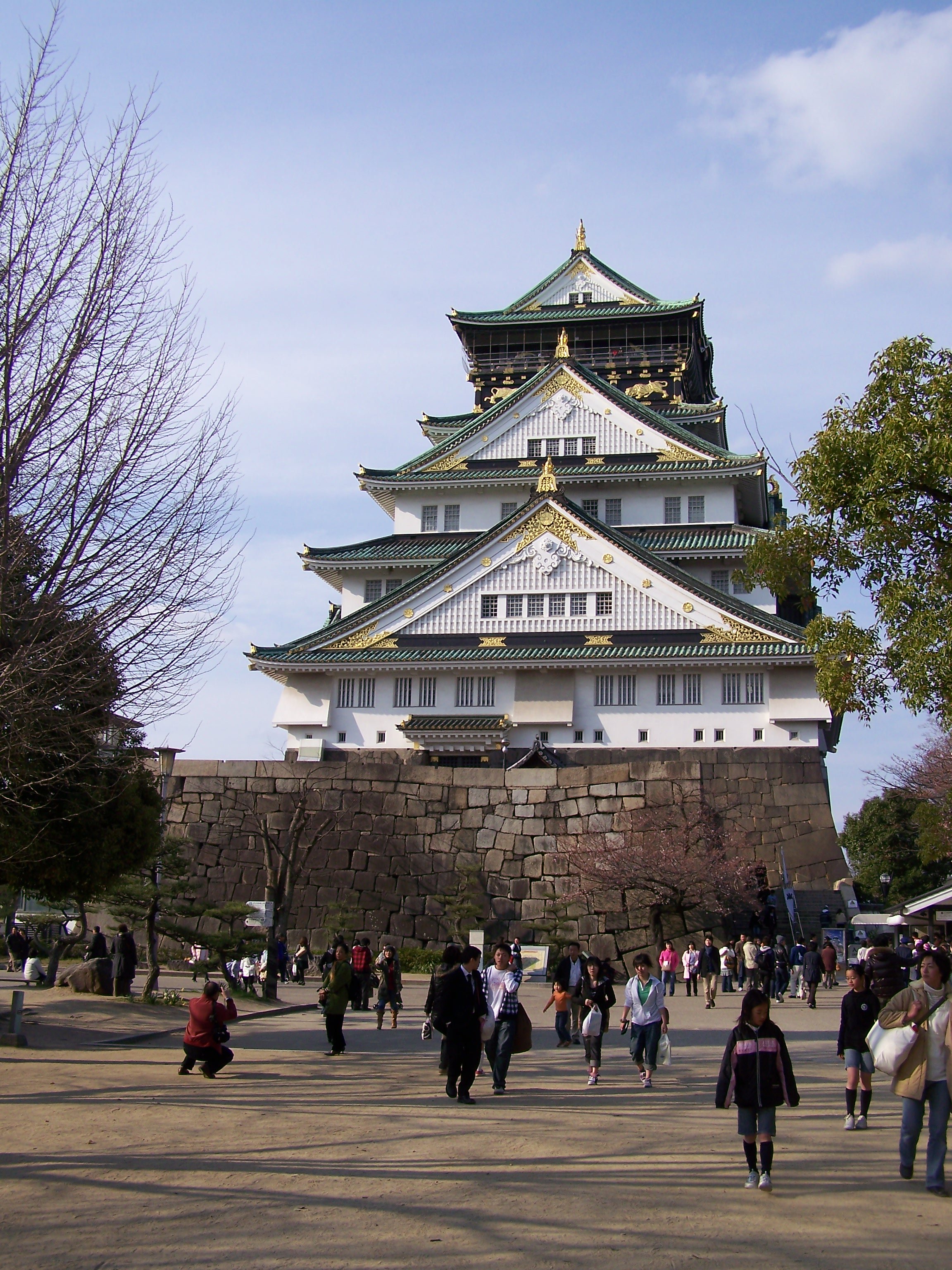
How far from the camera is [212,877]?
32812 millimetres

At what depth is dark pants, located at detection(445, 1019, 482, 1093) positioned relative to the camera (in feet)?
37.6

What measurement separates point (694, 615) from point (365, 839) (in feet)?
38.1

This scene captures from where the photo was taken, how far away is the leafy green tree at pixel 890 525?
42.5ft

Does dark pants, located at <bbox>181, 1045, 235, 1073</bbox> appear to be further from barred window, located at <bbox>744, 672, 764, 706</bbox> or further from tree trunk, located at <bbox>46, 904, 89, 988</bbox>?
barred window, located at <bbox>744, 672, 764, 706</bbox>

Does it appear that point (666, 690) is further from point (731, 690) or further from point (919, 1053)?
point (919, 1053)

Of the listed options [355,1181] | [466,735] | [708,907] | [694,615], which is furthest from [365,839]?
[355,1181]

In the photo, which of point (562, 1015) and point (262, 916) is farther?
point (262, 916)

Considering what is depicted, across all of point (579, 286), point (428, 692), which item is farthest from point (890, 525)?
point (579, 286)

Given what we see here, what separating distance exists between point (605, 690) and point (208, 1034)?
2452 centimetres

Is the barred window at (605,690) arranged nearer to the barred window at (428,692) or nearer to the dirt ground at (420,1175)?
the barred window at (428,692)

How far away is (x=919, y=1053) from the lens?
8117 mm

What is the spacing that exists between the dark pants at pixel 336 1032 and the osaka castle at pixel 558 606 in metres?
18.8

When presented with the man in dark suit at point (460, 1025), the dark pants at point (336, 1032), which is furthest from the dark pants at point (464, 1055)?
the dark pants at point (336, 1032)

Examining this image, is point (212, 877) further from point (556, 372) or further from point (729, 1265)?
point (729, 1265)
